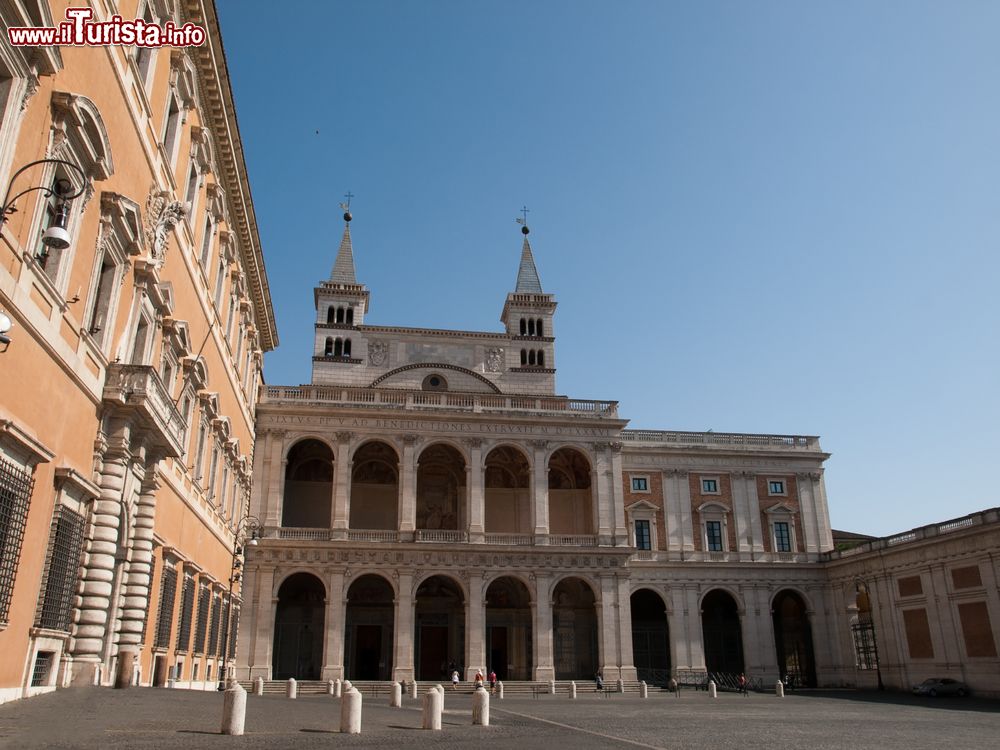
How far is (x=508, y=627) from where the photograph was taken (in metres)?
39.0

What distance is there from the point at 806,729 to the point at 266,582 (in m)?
23.1

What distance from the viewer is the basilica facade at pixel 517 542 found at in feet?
114

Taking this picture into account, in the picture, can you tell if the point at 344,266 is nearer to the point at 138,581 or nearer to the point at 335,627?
the point at 335,627

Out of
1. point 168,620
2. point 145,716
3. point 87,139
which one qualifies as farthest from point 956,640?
point 87,139

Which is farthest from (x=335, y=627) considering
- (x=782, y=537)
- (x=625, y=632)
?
(x=782, y=537)

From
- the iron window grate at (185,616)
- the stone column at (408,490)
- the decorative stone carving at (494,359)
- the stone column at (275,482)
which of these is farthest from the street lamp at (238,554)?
the decorative stone carving at (494,359)

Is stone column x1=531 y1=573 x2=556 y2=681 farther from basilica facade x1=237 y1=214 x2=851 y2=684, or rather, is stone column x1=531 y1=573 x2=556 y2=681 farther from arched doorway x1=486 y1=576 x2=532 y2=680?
arched doorway x1=486 y1=576 x2=532 y2=680

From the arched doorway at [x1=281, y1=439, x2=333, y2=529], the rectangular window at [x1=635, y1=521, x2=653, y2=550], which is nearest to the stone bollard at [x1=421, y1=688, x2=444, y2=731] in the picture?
the arched doorway at [x1=281, y1=439, x2=333, y2=529]

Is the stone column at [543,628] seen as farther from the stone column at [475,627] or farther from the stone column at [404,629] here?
the stone column at [404,629]

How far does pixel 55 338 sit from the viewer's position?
38.8ft

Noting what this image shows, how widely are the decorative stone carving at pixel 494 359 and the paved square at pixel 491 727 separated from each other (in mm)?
27148

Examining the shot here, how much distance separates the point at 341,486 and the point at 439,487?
6798mm

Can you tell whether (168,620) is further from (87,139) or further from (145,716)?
(87,139)

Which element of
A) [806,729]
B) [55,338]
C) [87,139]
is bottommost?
[806,729]
